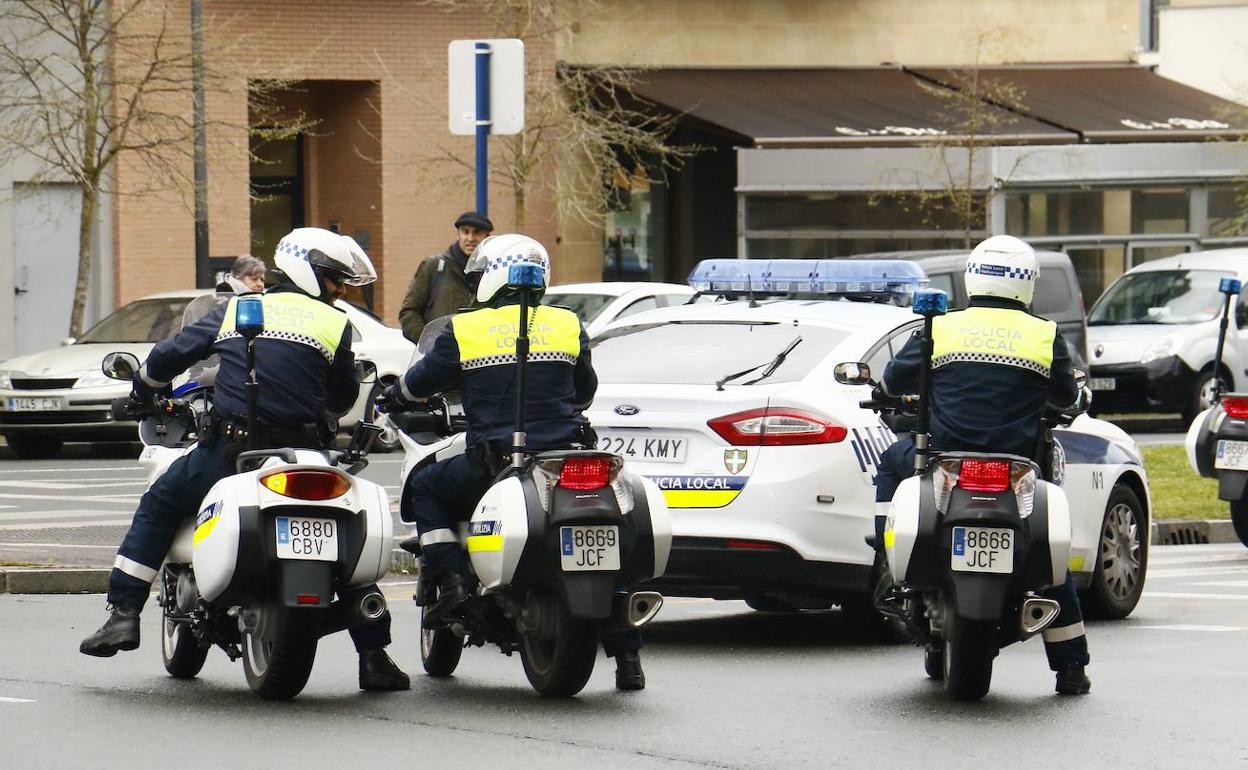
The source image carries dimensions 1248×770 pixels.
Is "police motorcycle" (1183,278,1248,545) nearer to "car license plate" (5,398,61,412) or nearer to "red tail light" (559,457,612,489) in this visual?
"red tail light" (559,457,612,489)

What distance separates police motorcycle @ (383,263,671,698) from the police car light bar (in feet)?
9.38

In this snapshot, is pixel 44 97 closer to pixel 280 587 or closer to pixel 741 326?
pixel 741 326

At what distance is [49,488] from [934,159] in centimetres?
1761

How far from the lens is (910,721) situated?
827 centimetres

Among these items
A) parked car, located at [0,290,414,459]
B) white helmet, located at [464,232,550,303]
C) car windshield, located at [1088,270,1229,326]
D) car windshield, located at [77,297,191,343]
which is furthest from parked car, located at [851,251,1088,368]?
white helmet, located at [464,232,550,303]

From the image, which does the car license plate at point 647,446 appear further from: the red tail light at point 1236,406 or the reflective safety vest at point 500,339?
the red tail light at point 1236,406

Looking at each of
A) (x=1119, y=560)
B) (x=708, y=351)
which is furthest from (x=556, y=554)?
(x=1119, y=560)

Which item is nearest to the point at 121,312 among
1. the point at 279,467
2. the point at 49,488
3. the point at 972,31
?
the point at 49,488

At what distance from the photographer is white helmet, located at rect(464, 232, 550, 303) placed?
344 inches

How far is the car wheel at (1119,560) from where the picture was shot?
37.3 ft

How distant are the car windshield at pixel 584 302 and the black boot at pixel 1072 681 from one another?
37.6 feet

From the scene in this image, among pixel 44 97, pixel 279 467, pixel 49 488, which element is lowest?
pixel 49 488

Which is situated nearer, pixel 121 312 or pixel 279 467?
pixel 279 467

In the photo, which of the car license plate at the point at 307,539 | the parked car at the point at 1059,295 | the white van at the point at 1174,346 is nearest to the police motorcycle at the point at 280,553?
the car license plate at the point at 307,539
